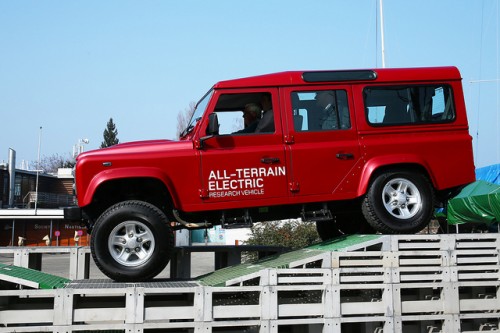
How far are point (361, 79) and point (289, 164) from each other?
4.70 feet

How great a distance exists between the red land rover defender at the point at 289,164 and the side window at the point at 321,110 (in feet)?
0.04

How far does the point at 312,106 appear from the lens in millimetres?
6762

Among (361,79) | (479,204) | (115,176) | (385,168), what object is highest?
(361,79)

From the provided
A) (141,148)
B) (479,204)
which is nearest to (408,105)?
(141,148)

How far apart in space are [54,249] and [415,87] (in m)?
5.11

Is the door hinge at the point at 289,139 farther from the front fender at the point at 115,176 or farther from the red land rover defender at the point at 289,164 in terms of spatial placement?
the front fender at the point at 115,176

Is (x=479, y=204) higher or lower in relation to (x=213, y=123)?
lower

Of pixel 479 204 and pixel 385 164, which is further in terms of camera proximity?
pixel 479 204

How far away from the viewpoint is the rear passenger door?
257 inches

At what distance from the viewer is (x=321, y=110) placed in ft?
22.2

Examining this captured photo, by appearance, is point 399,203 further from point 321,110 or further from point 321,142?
point 321,110

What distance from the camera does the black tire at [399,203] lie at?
6660 millimetres

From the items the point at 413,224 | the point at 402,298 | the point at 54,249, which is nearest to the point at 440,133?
the point at 413,224

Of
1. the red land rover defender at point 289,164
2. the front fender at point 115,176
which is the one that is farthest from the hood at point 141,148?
the front fender at point 115,176
